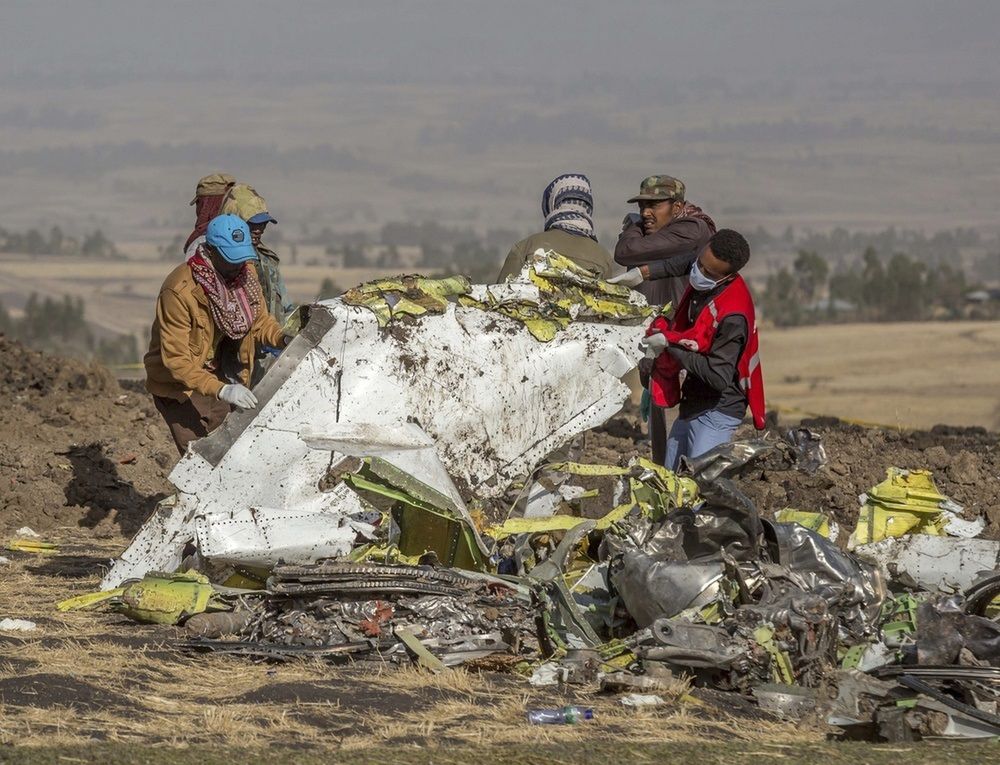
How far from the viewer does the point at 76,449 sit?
1247 centimetres

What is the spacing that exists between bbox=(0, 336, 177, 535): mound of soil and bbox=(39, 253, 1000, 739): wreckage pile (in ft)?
10.5

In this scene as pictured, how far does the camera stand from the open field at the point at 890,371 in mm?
26047

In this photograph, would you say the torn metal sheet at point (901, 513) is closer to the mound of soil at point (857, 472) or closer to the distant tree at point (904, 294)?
the mound of soil at point (857, 472)

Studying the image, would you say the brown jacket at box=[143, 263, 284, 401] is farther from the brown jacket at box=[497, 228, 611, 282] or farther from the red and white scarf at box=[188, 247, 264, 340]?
the brown jacket at box=[497, 228, 611, 282]

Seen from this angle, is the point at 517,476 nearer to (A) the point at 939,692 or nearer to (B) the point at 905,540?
(B) the point at 905,540

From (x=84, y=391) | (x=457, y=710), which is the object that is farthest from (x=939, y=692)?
(x=84, y=391)

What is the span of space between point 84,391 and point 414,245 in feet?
314

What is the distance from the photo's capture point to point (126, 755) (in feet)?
18.1

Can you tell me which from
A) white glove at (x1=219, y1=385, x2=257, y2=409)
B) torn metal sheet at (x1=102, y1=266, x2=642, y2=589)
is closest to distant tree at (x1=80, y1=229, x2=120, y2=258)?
torn metal sheet at (x1=102, y1=266, x2=642, y2=589)

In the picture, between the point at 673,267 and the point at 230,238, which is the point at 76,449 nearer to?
the point at 230,238

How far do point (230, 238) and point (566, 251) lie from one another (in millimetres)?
2052

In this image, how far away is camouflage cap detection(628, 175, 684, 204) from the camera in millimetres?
9586

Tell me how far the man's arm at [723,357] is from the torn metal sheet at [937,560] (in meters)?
1.05

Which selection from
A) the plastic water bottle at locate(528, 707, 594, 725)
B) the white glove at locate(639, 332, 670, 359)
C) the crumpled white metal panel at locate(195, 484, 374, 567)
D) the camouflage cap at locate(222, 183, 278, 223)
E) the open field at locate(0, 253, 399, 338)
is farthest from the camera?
the open field at locate(0, 253, 399, 338)
